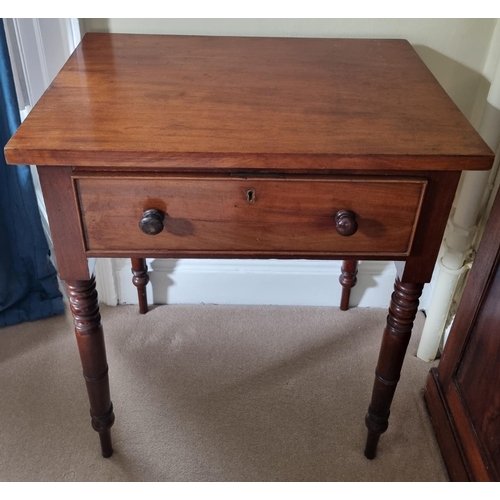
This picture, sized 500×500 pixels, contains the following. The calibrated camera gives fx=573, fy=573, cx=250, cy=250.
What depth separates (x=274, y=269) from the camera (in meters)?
1.58

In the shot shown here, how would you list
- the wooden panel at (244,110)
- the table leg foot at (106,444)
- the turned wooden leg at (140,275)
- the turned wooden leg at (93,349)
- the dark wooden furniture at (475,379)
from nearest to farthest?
the wooden panel at (244,110), the turned wooden leg at (93,349), the dark wooden furniture at (475,379), the table leg foot at (106,444), the turned wooden leg at (140,275)

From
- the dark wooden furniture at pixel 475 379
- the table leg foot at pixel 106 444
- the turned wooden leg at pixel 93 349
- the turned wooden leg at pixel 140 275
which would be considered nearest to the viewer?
the turned wooden leg at pixel 93 349

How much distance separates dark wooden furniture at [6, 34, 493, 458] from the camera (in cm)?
81

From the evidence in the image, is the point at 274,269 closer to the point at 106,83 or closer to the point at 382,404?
the point at 382,404

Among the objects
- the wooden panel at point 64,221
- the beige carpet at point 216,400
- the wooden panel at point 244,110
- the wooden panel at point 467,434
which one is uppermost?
the wooden panel at point 244,110

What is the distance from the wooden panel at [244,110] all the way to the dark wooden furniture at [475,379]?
0.34 m

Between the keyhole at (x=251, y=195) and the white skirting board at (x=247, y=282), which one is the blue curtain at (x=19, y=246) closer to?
the white skirting board at (x=247, y=282)

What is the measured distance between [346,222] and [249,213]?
146mm

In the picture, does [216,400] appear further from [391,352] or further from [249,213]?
[249,213]

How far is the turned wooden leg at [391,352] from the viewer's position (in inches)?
39.4

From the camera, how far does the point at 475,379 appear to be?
3.83ft

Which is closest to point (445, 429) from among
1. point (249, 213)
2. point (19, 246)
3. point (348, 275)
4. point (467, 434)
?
point (467, 434)

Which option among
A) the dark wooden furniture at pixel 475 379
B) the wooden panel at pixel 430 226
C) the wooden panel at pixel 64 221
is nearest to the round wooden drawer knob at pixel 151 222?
the wooden panel at pixel 64 221

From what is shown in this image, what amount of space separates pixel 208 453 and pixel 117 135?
750 mm
